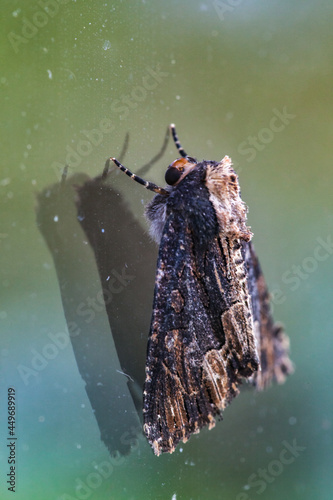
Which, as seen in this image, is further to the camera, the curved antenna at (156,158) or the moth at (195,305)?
the curved antenna at (156,158)

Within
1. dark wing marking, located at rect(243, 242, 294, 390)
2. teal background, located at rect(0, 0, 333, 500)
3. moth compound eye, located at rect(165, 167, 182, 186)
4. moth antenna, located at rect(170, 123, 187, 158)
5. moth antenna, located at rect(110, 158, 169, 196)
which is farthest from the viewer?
dark wing marking, located at rect(243, 242, 294, 390)

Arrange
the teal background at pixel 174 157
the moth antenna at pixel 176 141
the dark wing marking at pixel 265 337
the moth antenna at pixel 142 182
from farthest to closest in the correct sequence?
the dark wing marking at pixel 265 337 < the moth antenna at pixel 176 141 < the moth antenna at pixel 142 182 < the teal background at pixel 174 157

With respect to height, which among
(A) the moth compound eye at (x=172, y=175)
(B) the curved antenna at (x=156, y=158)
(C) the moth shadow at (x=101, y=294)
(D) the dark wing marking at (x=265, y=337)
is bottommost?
(D) the dark wing marking at (x=265, y=337)

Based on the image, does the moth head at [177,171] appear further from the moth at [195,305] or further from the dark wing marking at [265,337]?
the dark wing marking at [265,337]

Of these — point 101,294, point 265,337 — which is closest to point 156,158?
point 101,294

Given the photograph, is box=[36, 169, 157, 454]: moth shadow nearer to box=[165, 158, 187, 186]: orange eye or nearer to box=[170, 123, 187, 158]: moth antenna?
box=[165, 158, 187, 186]: orange eye

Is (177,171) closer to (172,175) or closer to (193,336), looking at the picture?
(172,175)

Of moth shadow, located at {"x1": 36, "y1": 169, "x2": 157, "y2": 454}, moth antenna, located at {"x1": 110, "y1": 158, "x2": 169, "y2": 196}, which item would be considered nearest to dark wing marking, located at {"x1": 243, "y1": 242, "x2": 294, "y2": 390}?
moth antenna, located at {"x1": 110, "y1": 158, "x2": 169, "y2": 196}

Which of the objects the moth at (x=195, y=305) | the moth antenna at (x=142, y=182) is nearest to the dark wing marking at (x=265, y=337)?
the moth at (x=195, y=305)
